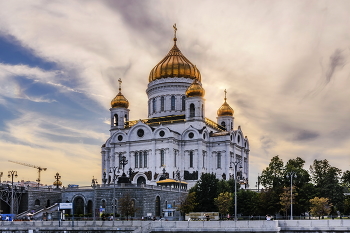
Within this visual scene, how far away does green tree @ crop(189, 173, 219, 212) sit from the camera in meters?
75.5

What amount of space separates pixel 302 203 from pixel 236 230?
70.6 feet

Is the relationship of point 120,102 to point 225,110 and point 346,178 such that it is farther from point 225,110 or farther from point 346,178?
point 346,178

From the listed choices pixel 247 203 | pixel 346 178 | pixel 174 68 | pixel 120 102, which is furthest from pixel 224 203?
pixel 120 102

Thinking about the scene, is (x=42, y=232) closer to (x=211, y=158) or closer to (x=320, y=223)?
(x=320, y=223)

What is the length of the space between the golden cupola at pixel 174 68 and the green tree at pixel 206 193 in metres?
34.3

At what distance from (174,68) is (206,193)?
37599 millimetres

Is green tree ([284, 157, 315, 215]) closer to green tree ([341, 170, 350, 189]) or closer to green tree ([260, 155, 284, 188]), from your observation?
green tree ([260, 155, 284, 188])

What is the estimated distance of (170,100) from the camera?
10544 centimetres

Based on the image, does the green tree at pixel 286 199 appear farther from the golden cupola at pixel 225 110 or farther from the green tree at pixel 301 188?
the golden cupola at pixel 225 110

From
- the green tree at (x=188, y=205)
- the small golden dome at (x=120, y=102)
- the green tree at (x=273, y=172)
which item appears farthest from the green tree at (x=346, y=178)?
the small golden dome at (x=120, y=102)

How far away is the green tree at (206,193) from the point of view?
75488 millimetres

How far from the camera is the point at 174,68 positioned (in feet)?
349

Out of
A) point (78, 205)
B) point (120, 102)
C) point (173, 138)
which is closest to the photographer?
point (78, 205)

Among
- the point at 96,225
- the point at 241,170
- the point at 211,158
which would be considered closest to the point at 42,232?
the point at 96,225
